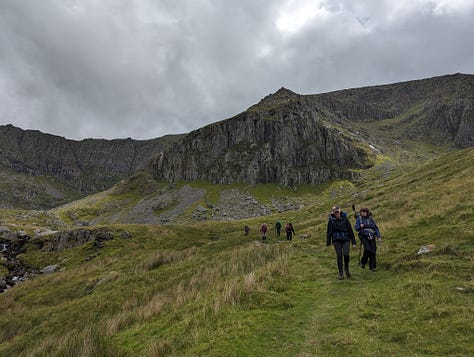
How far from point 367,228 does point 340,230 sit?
67.5 inches

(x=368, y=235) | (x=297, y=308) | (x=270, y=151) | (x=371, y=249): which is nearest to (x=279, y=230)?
(x=371, y=249)

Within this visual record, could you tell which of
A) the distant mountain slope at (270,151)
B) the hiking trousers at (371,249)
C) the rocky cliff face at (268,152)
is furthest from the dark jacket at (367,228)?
the distant mountain slope at (270,151)

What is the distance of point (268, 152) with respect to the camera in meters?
177

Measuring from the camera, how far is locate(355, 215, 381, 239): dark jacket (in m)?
14.8

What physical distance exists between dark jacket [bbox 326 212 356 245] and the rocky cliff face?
151196 millimetres

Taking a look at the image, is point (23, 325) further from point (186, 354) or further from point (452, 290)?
point (452, 290)

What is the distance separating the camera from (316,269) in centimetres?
1697

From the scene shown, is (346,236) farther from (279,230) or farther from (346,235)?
(279,230)

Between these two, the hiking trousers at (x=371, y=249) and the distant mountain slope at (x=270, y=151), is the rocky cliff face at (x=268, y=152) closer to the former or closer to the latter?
the distant mountain slope at (x=270, y=151)

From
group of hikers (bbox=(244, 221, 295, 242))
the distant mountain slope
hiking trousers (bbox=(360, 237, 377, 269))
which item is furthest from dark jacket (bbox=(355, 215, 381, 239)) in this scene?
the distant mountain slope

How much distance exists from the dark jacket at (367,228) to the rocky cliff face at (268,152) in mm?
150360

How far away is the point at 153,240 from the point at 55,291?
26902mm

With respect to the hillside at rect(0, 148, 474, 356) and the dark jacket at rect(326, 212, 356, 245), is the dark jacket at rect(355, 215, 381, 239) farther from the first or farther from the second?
the hillside at rect(0, 148, 474, 356)

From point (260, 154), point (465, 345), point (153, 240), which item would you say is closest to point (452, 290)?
point (465, 345)
